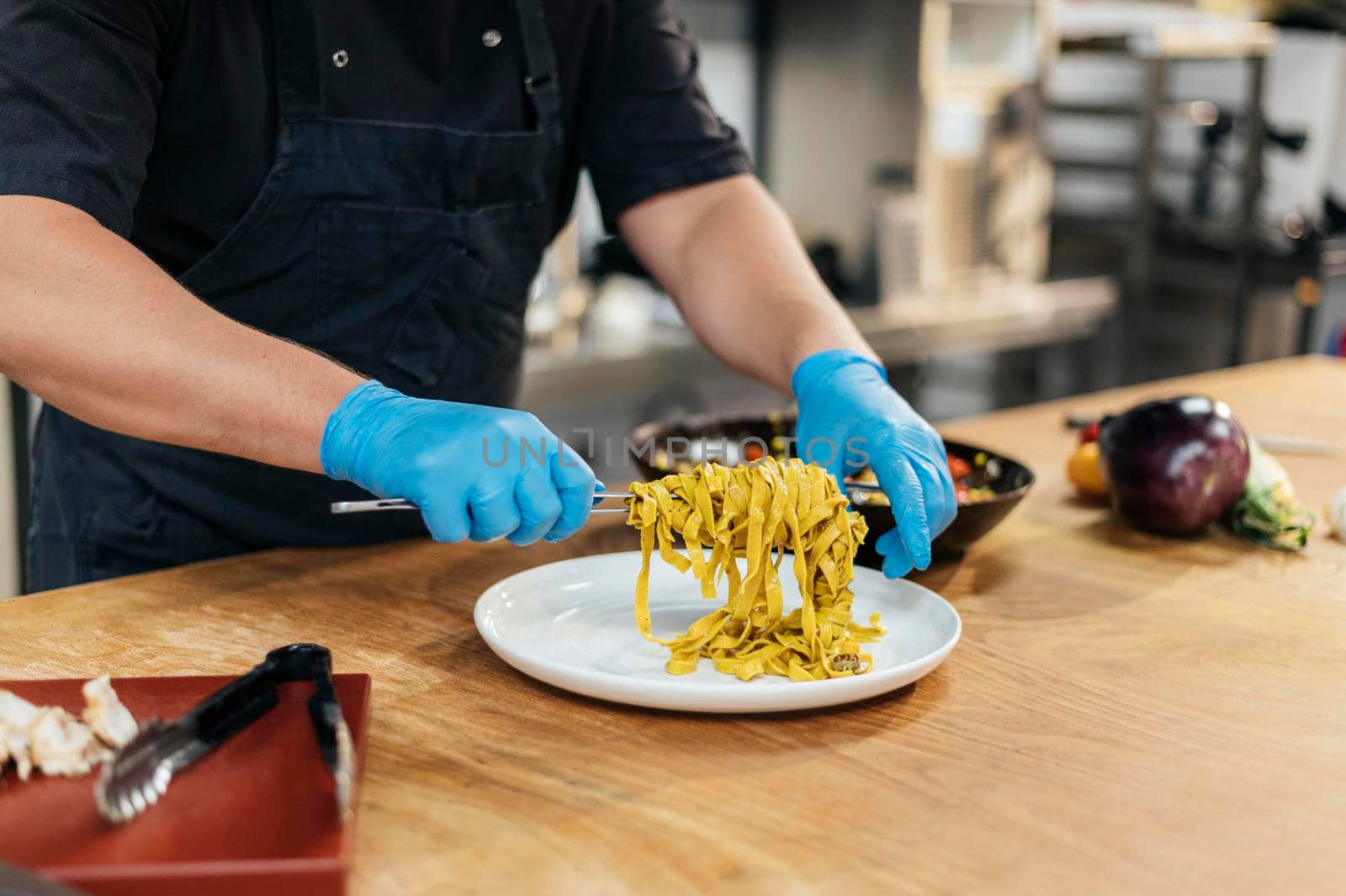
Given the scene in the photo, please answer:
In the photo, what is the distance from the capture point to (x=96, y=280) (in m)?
1.38

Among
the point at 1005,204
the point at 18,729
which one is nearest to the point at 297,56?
the point at 18,729

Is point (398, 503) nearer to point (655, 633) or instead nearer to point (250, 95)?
point (655, 633)

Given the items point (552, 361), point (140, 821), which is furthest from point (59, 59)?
point (552, 361)

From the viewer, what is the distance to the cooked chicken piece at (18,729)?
1.02 meters

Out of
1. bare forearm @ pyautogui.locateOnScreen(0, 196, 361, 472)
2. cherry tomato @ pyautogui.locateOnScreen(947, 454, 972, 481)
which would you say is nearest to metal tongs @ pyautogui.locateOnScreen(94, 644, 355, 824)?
bare forearm @ pyautogui.locateOnScreen(0, 196, 361, 472)

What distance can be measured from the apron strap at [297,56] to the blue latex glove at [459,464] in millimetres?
567

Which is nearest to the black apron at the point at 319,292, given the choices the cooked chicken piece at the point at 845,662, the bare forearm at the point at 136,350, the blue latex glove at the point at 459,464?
the bare forearm at the point at 136,350

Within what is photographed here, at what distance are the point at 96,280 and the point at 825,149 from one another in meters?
3.50

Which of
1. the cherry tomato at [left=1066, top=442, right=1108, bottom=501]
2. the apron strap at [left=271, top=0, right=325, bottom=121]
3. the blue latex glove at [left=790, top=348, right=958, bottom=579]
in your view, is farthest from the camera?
the cherry tomato at [left=1066, top=442, right=1108, bottom=501]

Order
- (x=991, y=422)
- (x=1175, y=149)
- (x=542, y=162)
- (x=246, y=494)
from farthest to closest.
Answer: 1. (x=1175, y=149)
2. (x=991, y=422)
3. (x=542, y=162)
4. (x=246, y=494)

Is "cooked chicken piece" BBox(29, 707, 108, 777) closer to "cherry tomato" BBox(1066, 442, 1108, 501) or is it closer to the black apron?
the black apron

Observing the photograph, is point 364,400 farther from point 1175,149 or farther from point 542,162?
point 1175,149

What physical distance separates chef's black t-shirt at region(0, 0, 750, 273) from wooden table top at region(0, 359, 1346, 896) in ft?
1.68

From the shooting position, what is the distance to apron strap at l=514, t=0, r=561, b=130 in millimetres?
1947
